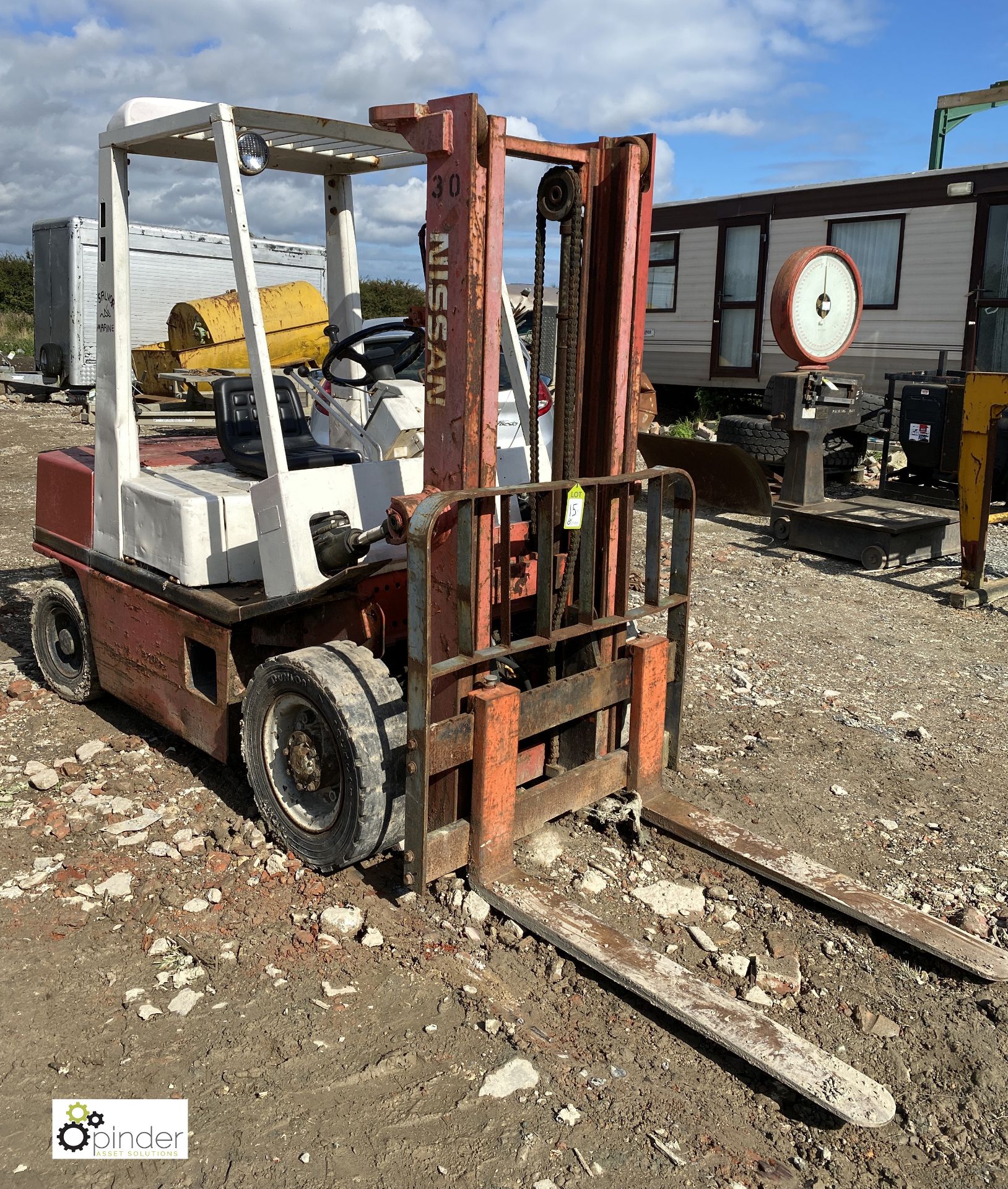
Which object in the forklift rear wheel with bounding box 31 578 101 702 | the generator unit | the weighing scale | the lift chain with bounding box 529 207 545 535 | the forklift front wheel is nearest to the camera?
the lift chain with bounding box 529 207 545 535

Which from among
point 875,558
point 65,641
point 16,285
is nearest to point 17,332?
point 16,285

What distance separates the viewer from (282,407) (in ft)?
15.6

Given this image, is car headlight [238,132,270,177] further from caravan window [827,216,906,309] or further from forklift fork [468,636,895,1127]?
caravan window [827,216,906,309]

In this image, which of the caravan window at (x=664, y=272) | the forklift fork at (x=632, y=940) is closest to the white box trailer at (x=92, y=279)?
the caravan window at (x=664, y=272)

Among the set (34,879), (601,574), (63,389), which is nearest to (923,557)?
(601,574)

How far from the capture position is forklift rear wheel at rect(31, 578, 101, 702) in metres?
4.99

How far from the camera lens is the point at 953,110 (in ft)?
58.1

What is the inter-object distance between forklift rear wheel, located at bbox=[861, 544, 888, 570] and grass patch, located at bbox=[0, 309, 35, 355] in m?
26.6

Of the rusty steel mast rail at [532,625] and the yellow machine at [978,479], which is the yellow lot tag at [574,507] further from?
the yellow machine at [978,479]

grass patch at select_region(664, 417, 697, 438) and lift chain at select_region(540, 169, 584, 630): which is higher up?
lift chain at select_region(540, 169, 584, 630)

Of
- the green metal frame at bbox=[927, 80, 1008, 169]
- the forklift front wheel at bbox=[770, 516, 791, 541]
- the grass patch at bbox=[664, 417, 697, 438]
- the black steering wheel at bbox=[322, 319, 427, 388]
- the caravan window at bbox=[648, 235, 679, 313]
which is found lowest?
the forklift front wheel at bbox=[770, 516, 791, 541]

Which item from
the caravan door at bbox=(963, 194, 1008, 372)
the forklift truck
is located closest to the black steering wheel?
the forklift truck

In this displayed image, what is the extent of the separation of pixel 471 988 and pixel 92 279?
63.1ft

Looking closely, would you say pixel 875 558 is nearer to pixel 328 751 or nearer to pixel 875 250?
pixel 328 751
